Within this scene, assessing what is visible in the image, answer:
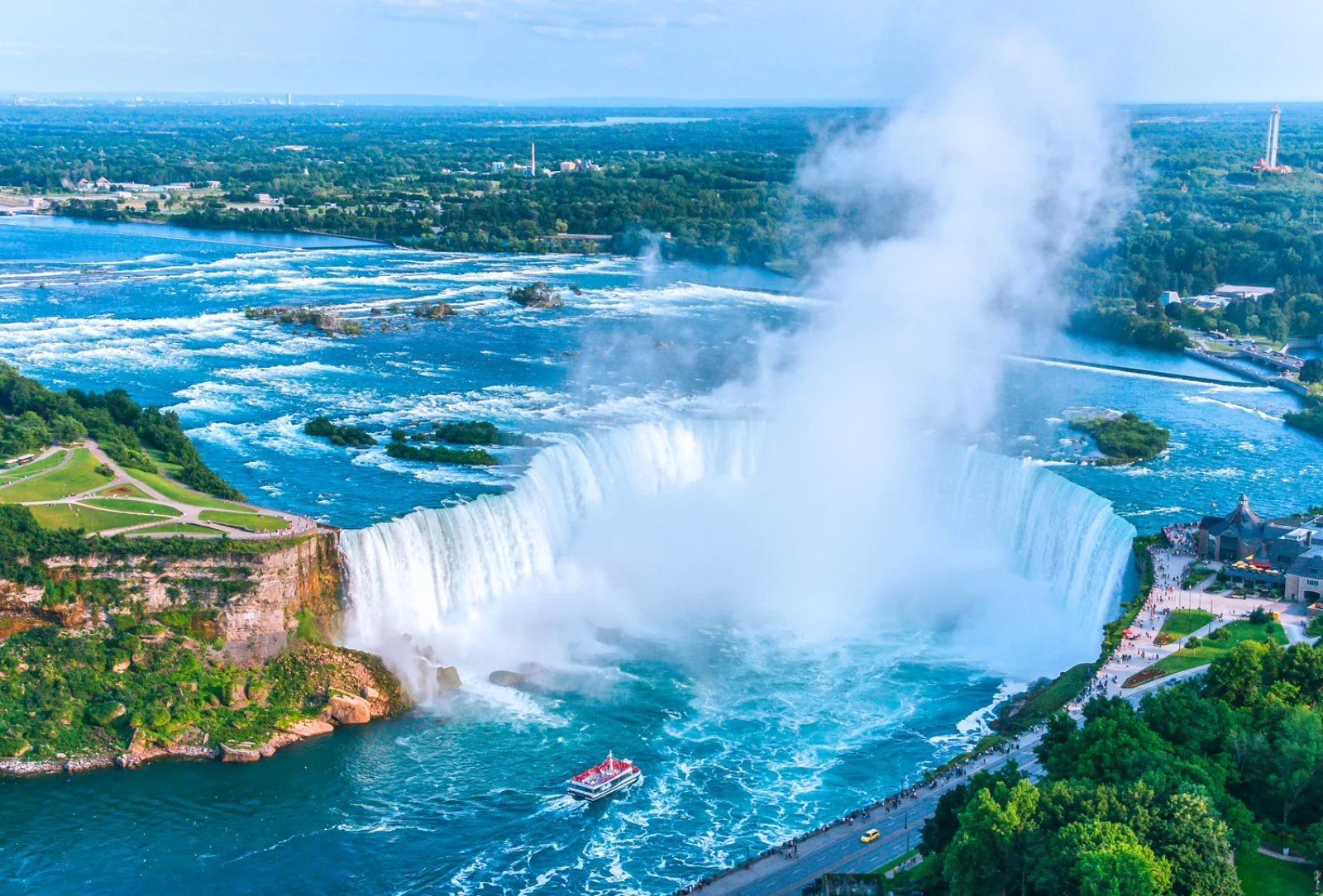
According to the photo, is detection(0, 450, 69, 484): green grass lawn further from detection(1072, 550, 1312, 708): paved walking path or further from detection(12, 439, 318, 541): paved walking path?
detection(1072, 550, 1312, 708): paved walking path

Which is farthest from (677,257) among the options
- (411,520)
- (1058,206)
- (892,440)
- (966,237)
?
(411,520)

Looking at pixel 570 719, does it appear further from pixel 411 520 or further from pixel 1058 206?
pixel 1058 206

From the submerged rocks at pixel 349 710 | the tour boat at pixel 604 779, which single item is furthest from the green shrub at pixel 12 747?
the tour boat at pixel 604 779

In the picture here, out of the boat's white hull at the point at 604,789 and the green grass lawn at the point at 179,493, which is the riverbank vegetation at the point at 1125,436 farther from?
the green grass lawn at the point at 179,493

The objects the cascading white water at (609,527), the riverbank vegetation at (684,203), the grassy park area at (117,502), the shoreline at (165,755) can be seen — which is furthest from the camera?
the riverbank vegetation at (684,203)

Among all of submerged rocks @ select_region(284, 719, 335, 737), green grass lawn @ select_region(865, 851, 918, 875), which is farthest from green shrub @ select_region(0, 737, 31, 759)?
green grass lawn @ select_region(865, 851, 918, 875)

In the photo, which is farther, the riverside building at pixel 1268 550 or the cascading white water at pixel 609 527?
the cascading white water at pixel 609 527

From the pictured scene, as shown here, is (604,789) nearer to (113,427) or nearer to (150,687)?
(150,687)
